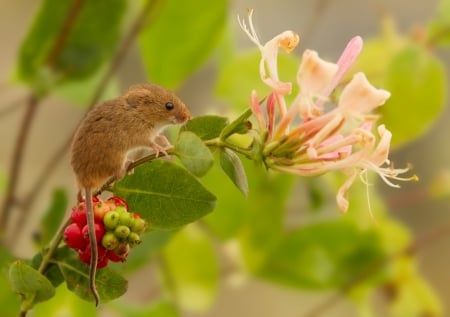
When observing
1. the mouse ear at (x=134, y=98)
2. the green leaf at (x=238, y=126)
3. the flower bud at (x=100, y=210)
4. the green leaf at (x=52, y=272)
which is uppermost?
the green leaf at (x=238, y=126)

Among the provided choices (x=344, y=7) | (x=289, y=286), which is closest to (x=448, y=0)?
(x=289, y=286)

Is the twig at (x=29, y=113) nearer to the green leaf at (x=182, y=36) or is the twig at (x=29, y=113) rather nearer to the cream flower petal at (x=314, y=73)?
the green leaf at (x=182, y=36)

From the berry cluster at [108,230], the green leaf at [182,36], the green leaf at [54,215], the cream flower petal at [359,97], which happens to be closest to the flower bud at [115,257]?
the berry cluster at [108,230]

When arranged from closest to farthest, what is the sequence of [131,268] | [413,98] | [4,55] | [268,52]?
1. [268,52]
2. [131,268]
3. [413,98]
4. [4,55]

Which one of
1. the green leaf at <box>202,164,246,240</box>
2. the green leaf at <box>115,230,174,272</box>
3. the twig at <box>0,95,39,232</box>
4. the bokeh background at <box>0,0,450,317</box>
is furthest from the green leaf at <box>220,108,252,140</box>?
the bokeh background at <box>0,0,450,317</box>

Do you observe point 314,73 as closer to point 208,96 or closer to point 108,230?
point 108,230

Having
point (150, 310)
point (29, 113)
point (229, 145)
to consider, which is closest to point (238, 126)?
point (229, 145)

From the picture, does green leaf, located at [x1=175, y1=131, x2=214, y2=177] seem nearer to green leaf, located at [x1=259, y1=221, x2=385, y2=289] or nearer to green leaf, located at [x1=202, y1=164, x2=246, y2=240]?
green leaf, located at [x1=202, y1=164, x2=246, y2=240]

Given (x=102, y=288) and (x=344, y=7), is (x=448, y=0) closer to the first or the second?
(x=102, y=288)
